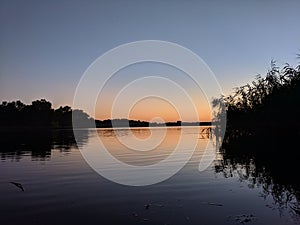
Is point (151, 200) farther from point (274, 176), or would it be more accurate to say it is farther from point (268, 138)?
point (268, 138)

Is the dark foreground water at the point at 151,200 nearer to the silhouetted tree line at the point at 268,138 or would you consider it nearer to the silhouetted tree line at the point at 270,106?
the silhouetted tree line at the point at 268,138

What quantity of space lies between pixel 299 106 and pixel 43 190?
4975 centimetres

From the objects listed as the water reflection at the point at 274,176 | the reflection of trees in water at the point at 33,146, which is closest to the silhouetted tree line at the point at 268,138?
the water reflection at the point at 274,176

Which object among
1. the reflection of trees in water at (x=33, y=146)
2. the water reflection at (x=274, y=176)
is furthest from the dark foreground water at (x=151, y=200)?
the reflection of trees in water at (x=33, y=146)

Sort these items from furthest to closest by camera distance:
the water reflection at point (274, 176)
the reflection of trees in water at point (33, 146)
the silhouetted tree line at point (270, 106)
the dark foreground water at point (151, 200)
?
the silhouetted tree line at point (270, 106)
the reflection of trees in water at point (33, 146)
the water reflection at point (274, 176)
the dark foreground water at point (151, 200)

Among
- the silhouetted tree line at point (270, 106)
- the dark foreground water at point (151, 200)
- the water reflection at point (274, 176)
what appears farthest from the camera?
the silhouetted tree line at point (270, 106)

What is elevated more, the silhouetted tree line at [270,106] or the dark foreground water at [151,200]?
the silhouetted tree line at [270,106]

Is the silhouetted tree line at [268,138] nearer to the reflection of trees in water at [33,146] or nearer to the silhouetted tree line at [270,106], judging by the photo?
the silhouetted tree line at [270,106]

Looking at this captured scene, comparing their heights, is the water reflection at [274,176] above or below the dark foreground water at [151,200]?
above

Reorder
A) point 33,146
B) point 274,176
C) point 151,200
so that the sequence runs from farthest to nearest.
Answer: point 33,146 → point 274,176 → point 151,200

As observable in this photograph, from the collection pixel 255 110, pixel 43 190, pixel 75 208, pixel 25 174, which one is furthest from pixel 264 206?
pixel 255 110

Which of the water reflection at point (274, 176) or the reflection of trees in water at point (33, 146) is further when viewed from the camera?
the reflection of trees in water at point (33, 146)

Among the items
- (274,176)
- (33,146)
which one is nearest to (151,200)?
(274,176)

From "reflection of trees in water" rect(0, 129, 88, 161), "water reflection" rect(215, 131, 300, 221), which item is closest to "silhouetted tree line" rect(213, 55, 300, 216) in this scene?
"water reflection" rect(215, 131, 300, 221)
